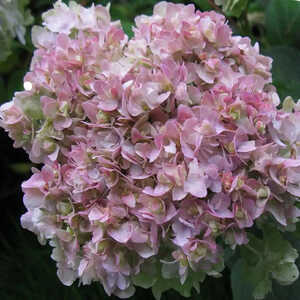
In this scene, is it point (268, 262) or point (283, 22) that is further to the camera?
point (283, 22)

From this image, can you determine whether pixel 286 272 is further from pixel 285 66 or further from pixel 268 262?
pixel 285 66

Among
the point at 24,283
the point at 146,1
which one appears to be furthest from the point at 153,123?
the point at 146,1

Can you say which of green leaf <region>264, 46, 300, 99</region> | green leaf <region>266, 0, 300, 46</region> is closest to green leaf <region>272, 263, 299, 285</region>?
green leaf <region>264, 46, 300, 99</region>

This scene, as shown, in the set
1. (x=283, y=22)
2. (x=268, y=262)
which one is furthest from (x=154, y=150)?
(x=283, y=22)

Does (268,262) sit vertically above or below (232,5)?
below

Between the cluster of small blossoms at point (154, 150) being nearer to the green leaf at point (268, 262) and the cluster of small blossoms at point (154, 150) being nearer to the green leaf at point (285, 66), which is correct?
the green leaf at point (268, 262)
